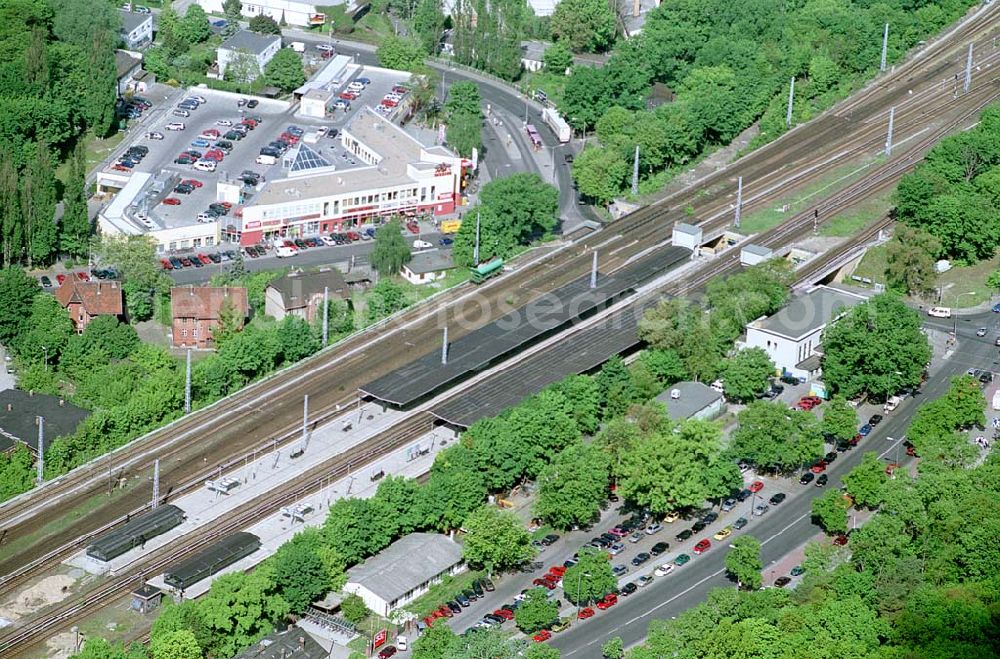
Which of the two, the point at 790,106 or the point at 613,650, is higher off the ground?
the point at 790,106

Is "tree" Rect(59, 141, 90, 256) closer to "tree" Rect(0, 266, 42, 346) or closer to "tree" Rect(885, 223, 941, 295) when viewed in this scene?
"tree" Rect(0, 266, 42, 346)

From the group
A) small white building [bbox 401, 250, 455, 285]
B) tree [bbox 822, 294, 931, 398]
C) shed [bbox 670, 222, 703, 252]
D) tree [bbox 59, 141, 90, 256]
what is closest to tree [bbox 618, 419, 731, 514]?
tree [bbox 822, 294, 931, 398]

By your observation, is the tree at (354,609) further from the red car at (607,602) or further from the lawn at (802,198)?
the lawn at (802,198)

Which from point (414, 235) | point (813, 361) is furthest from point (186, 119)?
point (813, 361)

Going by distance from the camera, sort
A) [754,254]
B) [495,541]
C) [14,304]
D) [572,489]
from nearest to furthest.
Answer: [495,541]
[572,489]
[14,304]
[754,254]

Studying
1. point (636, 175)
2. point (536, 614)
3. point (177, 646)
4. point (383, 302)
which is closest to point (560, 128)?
point (636, 175)

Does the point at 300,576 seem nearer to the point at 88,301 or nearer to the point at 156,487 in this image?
the point at 156,487

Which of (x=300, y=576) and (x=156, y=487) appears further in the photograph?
(x=156, y=487)
